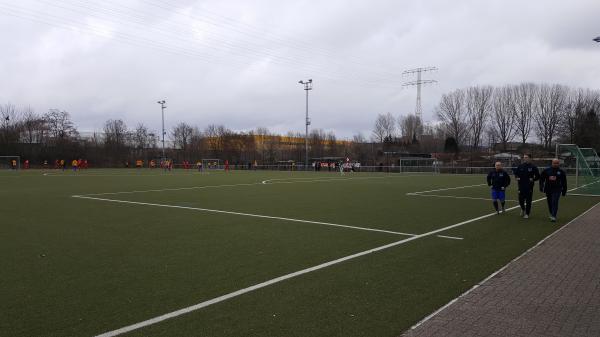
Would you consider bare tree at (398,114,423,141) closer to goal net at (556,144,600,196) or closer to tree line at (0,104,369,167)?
tree line at (0,104,369,167)

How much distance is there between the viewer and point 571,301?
5012mm

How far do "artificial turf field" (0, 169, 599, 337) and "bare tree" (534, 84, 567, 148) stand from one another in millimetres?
66362

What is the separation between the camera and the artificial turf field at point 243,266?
14.5 ft

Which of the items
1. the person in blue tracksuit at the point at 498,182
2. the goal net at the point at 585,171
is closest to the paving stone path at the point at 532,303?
the person in blue tracksuit at the point at 498,182

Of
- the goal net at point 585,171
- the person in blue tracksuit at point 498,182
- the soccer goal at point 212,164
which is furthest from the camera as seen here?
the soccer goal at point 212,164

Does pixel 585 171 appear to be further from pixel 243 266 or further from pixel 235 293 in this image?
pixel 235 293

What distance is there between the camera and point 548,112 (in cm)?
7069

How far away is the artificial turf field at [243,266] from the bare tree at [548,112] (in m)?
66.4

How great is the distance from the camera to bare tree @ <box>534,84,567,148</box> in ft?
228

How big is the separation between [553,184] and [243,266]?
30.6ft

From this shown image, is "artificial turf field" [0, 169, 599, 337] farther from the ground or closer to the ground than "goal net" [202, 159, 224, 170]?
closer to the ground

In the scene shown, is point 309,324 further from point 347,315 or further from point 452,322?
point 452,322

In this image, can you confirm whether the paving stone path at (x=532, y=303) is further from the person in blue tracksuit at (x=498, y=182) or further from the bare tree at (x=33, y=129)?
the bare tree at (x=33, y=129)

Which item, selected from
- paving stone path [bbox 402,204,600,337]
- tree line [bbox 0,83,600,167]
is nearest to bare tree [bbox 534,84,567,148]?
tree line [bbox 0,83,600,167]
